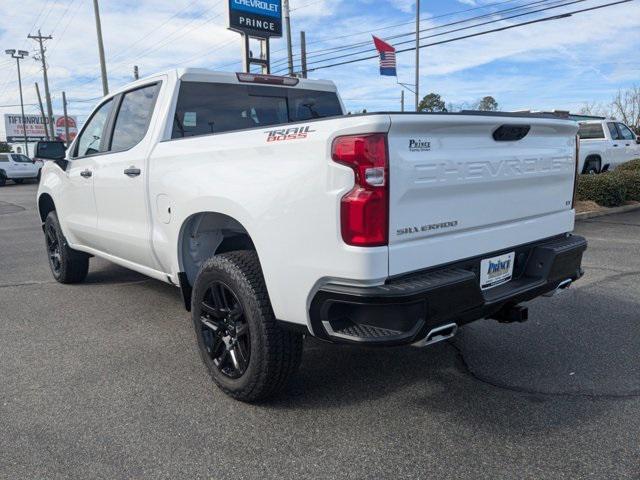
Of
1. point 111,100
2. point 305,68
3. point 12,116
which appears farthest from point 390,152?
point 12,116

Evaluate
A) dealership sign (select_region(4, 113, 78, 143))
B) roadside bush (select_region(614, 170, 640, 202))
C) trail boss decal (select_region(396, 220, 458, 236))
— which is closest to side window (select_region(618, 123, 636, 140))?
roadside bush (select_region(614, 170, 640, 202))

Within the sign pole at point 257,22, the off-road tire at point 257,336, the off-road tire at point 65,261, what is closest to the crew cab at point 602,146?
the sign pole at point 257,22

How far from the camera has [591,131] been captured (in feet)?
51.8

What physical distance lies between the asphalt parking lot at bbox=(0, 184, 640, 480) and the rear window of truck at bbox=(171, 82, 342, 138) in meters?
1.65

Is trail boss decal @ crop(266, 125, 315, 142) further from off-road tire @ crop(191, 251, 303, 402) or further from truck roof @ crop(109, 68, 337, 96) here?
truck roof @ crop(109, 68, 337, 96)

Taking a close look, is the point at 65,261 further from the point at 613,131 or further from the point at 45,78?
the point at 45,78

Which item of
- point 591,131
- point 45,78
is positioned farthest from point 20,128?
point 591,131

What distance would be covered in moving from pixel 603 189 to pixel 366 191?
11.0 m

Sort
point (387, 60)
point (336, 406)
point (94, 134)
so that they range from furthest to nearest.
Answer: point (387, 60) < point (94, 134) < point (336, 406)

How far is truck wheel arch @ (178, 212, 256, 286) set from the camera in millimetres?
3562

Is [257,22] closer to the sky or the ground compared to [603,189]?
closer to the sky

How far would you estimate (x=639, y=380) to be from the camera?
3.40 meters

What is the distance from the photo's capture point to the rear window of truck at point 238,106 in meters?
4.09

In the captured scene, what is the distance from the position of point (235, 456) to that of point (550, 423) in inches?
64.8
